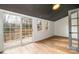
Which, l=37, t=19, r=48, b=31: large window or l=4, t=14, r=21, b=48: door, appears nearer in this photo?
l=4, t=14, r=21, b=48: door

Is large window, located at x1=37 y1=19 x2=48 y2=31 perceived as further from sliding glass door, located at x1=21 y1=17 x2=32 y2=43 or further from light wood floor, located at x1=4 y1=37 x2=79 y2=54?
light wood floor, located at x1=4 y1=37 x2=79 y2=54

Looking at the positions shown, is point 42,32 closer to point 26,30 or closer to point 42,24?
point 42,24

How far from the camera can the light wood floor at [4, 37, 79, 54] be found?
7.69 feet

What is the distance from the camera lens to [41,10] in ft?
7.84

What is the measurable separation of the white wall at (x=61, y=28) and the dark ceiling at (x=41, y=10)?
11 centimetres

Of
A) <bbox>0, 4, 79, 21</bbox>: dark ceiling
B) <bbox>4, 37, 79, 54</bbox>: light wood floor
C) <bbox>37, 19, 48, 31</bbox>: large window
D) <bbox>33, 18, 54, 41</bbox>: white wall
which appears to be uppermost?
<bbox>0, 4, 79, 21</bbox>: dark ceiling

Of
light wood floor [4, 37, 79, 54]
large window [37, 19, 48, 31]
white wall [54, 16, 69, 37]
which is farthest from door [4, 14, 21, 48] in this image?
white wall [54, 16, 69, 37]

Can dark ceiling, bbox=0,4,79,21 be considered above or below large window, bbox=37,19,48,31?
above

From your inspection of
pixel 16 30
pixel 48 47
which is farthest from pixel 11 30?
pixel 48 47

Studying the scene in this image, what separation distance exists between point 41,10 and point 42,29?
1.47 feet

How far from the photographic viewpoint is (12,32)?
2.35 m

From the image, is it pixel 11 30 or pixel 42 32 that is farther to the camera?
pixel 42 32

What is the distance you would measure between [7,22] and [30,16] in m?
0.52
